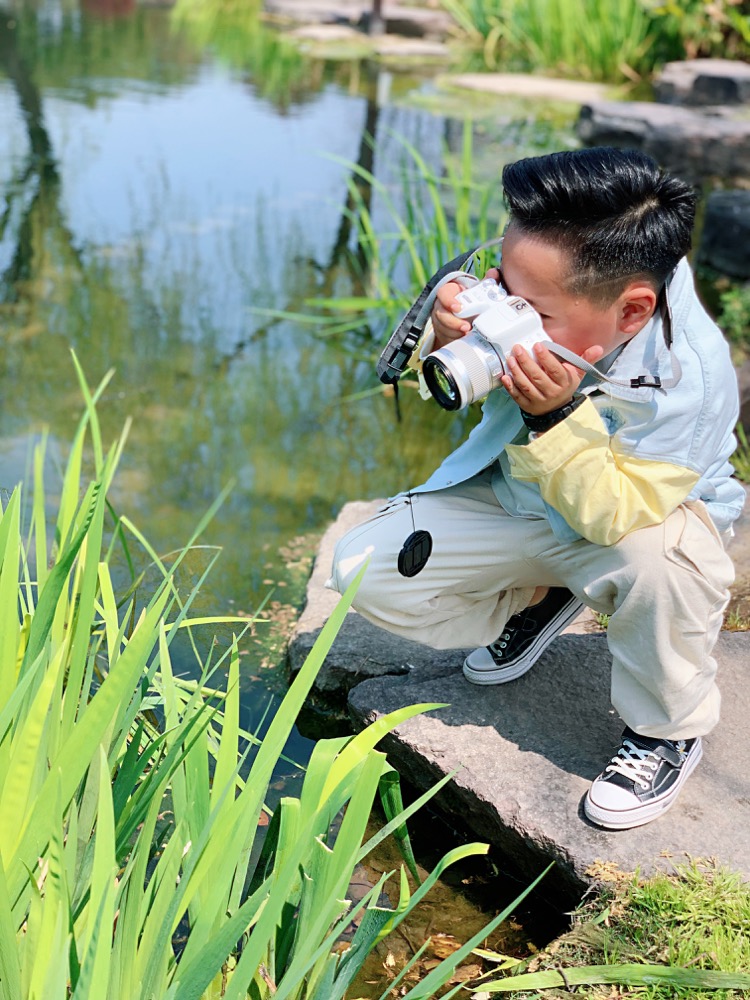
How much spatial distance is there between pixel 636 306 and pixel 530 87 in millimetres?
7149

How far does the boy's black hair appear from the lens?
4.80 ft

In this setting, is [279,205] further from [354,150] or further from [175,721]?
[175,721]

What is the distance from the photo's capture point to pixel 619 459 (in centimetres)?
157

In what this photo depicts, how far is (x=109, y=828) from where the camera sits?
96 centimetres

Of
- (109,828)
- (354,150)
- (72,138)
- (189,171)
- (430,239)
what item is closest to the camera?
(109,828)

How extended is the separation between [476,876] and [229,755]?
0.66 m

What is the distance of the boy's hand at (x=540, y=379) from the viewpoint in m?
1.46

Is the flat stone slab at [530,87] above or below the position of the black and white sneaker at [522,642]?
above

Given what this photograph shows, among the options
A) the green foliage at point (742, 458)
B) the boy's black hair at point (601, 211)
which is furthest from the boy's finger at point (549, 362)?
the green foliage at point (742, 458)

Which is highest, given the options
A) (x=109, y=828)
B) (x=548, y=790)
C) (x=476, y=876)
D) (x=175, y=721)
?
(x=109, y=828)

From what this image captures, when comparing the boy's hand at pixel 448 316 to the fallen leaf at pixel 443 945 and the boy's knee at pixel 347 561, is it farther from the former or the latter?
the fallen leaf at pixel 443 945

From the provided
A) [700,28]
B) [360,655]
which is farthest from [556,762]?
[700,28]

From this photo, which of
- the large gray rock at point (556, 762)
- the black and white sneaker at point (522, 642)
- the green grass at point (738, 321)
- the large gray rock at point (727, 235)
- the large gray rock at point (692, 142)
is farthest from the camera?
the large gray rock at point (692, 142)

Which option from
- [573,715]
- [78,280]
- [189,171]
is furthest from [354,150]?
[573,715]
